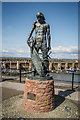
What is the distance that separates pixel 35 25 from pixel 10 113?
509 centimetres

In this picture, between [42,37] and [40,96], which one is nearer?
[40,96]

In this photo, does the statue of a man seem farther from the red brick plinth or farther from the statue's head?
the red brick plinth

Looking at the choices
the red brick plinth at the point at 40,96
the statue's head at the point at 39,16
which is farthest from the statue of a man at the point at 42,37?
the red brick plinth at the point at 40,96

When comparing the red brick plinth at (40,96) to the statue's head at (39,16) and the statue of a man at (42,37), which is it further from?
the statue's head at (39,16)

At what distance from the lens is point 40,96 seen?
4941 mm

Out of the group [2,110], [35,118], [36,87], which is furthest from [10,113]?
[36,87]

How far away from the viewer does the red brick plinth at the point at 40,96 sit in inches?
195

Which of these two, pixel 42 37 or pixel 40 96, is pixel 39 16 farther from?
pixel 40 96

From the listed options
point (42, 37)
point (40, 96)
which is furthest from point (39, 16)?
point (40, 96)

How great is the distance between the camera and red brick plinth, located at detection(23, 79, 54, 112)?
4.96 meters

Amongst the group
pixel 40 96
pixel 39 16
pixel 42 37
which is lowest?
pixel 40 96

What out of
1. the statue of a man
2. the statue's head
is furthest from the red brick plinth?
the statue's head

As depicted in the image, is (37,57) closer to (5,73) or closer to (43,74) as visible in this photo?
(43,74)

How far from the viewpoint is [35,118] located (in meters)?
4.59
